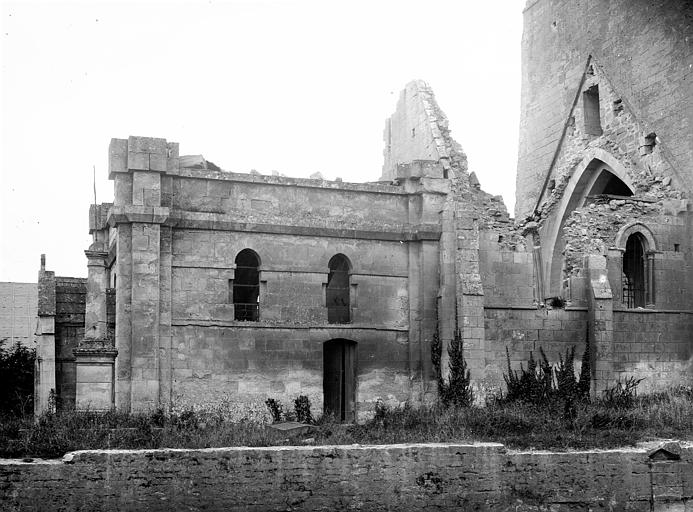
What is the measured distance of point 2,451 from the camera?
49.1 feet

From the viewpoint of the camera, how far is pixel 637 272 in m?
25.3

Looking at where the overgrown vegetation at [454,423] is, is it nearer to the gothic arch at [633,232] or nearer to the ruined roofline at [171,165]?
the gothic arch at [633,232]

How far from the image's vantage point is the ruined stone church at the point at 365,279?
20.9 m

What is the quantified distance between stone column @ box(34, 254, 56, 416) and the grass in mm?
2402

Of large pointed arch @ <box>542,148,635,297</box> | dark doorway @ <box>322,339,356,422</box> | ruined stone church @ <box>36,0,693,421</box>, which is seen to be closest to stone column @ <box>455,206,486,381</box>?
ruined stone church @ <box>36,0,693,421</box>

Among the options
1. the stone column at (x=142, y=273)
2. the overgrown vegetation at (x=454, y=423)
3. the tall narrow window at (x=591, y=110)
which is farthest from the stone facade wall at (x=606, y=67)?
the stone column at (x=142, y=273)

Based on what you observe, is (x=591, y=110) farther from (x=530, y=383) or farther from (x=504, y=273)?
(x=530, y=383)

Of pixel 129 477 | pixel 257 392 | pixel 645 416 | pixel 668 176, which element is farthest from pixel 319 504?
pixel 668 176

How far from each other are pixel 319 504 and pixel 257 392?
6.38 metres

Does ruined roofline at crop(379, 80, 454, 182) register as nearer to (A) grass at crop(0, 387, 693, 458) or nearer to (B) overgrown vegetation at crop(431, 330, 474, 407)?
(B) overgrown vegetation at crop(431, 330, 474, 407)

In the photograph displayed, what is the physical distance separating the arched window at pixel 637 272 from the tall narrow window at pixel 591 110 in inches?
200

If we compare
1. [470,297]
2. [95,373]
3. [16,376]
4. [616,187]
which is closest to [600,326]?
[470,297]

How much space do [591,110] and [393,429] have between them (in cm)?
1470

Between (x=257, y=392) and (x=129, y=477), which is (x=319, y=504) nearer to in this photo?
(x=129, y=477)
